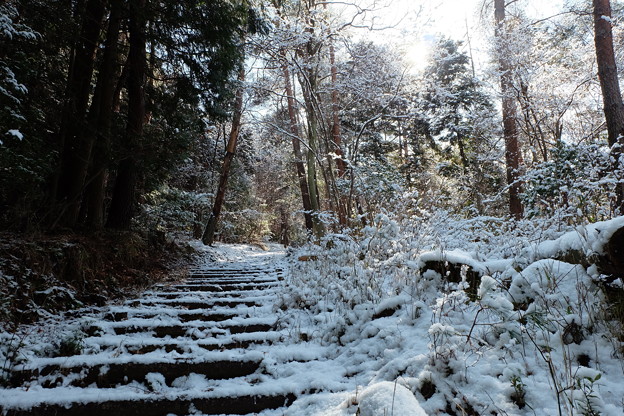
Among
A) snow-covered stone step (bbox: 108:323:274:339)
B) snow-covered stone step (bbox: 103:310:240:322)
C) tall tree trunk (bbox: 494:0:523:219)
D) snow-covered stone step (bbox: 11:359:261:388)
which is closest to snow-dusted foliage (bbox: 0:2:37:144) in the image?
snow-covered stone step (bbox: 103:310:240:322)

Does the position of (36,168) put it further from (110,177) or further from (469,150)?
(469,150)

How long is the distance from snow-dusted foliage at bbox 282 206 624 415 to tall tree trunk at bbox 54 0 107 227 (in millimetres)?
4334

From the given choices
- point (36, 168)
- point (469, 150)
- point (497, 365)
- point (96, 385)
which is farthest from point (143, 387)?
point (469, 150)

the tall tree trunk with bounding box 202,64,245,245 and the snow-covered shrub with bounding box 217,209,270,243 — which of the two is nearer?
the tall tree trunk with bounding box 202,64,245,245

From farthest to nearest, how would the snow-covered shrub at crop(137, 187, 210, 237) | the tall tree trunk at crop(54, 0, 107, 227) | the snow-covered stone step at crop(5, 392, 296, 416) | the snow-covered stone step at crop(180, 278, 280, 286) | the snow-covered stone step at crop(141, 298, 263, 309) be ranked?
1. the snow-covered shrub at crop(137, 187, 210, 237)
2. the snow-covered stone step at crop(180, 278, 280, 286)
3. the tall tree trunk at crop(54, 0, 107, 227)
4. the snow-covered stone step at crop(141, 298, 263, 309)
5. the snow-covered stone step at crop(5, 392, 296, 416)

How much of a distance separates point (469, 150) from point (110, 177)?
15.4m

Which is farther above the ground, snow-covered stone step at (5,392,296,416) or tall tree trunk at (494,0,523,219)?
tall tree trunk at (494,0,523,219)

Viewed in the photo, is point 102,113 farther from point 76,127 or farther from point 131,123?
point 131,123

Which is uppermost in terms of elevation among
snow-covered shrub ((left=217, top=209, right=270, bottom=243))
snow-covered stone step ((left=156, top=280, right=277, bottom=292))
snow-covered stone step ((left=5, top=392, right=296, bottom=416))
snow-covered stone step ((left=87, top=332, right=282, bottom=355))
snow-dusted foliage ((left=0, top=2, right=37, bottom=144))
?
snow-dusted foliage ((left=0, top=2, right=37, bottom=144))

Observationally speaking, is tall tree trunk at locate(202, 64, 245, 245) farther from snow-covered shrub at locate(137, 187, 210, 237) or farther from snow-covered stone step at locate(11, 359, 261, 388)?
snow-covered stone step at locate(11, 359, 261, 388)

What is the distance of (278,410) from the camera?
2055mm

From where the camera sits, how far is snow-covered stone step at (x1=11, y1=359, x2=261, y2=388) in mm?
2201

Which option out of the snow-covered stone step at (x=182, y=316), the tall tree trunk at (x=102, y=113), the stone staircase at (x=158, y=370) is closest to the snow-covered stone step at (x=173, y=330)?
the stone staircase at (x=158, y=370)

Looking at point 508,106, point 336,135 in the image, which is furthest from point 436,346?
point 508,106
